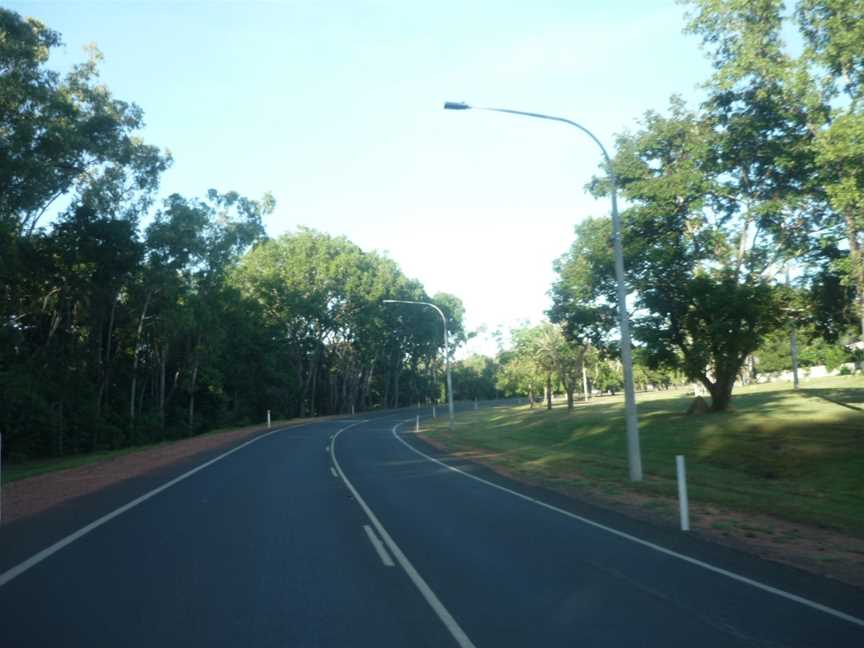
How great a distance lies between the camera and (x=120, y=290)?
46.8 m

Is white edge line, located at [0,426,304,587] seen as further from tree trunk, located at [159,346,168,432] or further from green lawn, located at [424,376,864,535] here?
tree trunk, located at [159,346,168,432]

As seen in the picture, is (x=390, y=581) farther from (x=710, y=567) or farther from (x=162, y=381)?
(x=162, y=381)

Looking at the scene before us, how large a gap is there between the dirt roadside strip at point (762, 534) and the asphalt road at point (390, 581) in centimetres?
52

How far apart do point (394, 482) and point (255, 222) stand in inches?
1620

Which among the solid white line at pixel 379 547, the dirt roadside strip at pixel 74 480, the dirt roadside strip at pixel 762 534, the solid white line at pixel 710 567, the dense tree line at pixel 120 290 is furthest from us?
the dense tree line at pixel 120 290

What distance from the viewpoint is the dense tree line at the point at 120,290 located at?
110 feet

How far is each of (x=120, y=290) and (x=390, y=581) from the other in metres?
43.1

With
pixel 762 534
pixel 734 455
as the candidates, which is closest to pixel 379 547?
pixel 762 534

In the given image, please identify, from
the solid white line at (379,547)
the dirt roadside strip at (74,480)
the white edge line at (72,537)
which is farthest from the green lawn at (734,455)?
the dirt roadside strip at (74,480)

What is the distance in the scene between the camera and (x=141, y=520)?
494 inches

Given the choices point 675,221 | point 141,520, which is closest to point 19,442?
point 141,520

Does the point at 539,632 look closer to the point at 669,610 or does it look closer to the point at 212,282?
the point at 669,610

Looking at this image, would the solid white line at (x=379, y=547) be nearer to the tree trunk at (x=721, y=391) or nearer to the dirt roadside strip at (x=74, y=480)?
the dirt roadside strip at (x=74, y=480)

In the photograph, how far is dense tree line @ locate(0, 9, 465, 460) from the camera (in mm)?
33406
